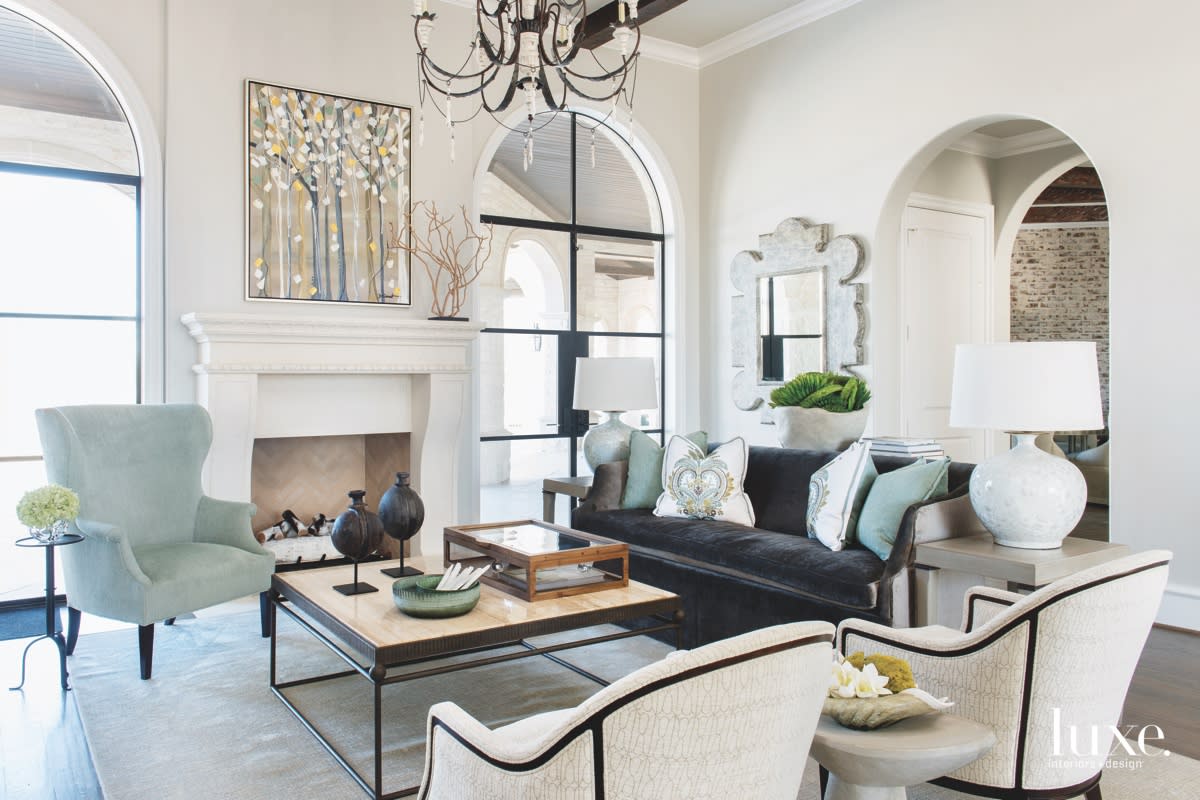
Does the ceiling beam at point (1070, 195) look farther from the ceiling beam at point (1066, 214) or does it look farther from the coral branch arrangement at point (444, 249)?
the coral branch arrangement at point (444, 249)

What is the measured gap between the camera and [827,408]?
427 cm

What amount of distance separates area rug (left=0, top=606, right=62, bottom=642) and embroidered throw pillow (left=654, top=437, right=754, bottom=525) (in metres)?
2.73

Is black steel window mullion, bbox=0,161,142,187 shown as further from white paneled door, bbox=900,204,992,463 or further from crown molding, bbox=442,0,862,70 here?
white paneled door, bbox=900,204,992,463

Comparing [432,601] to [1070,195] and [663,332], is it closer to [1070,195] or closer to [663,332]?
[663,332]

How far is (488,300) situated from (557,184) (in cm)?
97

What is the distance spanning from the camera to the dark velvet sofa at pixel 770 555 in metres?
3.06

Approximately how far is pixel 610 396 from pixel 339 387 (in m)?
1.52

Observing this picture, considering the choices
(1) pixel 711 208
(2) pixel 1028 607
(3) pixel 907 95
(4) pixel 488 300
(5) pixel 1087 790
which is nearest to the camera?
(2) pixel 1028 607

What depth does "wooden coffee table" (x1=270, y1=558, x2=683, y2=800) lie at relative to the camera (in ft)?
7.95

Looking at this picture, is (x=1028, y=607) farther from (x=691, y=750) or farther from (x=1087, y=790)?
(x=691, y=750)

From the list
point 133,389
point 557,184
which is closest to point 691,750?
point 133,389

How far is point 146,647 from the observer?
3355mm

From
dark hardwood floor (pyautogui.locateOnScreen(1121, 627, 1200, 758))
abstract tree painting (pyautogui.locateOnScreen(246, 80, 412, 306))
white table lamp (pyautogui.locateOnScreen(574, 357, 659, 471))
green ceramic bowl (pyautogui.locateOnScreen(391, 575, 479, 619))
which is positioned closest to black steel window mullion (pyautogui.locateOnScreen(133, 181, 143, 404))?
abstract tree painting (pyautogui.locateOnScreen(246, 80, 412, 306))

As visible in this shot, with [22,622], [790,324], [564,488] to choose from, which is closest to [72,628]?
[22,622]
